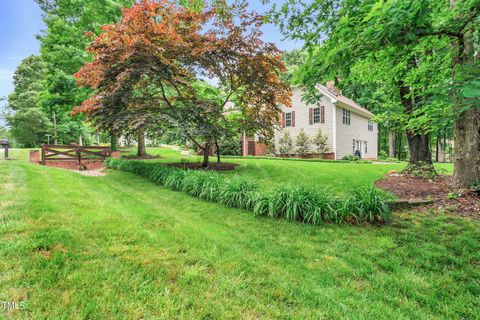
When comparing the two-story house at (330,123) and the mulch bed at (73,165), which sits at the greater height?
the two-story house at (330,123)

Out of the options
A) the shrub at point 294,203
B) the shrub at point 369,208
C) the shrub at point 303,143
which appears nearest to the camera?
the shrub at point 369,208

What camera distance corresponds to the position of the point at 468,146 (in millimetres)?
4945

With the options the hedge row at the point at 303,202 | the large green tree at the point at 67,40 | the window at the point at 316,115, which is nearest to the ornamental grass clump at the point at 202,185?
the hedge row at the point at 303,202

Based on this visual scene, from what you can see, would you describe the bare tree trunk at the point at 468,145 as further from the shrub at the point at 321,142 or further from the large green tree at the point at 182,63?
the shrub at the point at 321,142

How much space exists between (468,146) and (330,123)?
39.6ft

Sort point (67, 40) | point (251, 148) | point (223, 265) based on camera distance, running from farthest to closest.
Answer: point (251, 148) → point (67, 40) → point (223, 265)

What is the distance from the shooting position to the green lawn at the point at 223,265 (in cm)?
186

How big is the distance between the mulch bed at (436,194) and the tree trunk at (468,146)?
1.19 feet

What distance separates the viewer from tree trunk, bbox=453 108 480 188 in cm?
488

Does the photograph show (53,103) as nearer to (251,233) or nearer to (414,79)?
(251,233)

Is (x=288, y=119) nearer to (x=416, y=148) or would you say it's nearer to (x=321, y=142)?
(x=321, y=142)

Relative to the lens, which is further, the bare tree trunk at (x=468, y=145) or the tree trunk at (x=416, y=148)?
the tree trunk at (x=416, y=148)

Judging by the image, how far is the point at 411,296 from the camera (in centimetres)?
229

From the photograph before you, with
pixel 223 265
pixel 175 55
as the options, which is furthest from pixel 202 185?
pixel 175 55
